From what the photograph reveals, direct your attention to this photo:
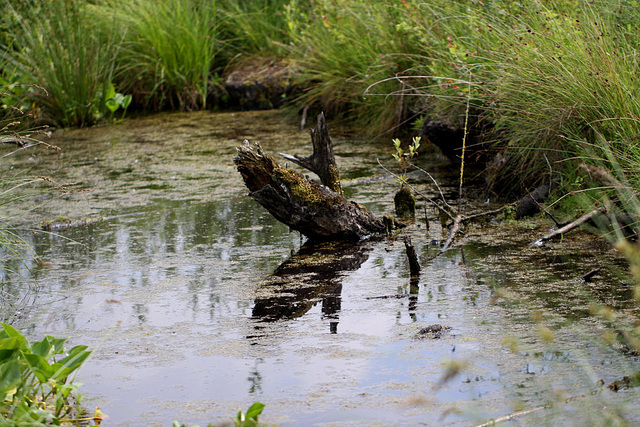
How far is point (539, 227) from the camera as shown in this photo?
416cm

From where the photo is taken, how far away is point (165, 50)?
28.5 ft

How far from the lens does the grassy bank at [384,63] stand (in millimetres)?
4102

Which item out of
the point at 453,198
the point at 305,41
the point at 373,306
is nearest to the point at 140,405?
the point at 373,306

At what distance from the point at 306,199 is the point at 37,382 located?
1.96 meters

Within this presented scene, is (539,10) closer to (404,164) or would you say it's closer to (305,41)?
(404,164)

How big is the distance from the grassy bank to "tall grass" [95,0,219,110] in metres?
0.02

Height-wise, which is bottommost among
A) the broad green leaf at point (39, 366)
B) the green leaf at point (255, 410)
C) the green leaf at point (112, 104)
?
the green leaf at point (255, 410)

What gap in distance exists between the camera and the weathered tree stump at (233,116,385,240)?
388 centimetres

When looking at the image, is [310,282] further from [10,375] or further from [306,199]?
[10,375]

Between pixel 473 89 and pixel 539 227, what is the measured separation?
42.8 inches

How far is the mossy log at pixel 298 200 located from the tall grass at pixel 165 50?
4.98 metres

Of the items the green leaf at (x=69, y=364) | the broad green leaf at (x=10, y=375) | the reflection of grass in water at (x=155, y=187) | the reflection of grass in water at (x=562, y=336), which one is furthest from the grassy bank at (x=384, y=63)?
the broad green leaf at (x=10, y=375)

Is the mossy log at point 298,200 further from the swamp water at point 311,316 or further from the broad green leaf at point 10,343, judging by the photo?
the broad green leaf at point 10,343

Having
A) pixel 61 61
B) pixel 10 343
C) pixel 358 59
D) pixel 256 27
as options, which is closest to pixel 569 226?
pixel 10 343
